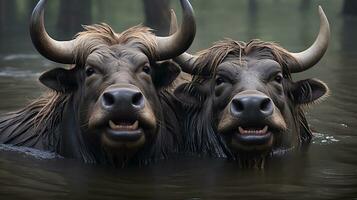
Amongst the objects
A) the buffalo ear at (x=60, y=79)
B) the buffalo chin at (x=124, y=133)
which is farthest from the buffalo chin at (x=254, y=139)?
the buffalo ear at (x=60, y=79)

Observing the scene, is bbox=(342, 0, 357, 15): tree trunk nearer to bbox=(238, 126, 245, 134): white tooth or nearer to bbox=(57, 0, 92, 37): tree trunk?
bbox=(57, 0, 92, 37): tree trunk

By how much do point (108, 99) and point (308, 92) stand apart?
2.47 metres

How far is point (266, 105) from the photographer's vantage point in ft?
25.3

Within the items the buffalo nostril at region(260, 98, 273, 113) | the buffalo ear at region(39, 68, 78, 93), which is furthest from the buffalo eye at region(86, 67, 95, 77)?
the buffalo nostril at region(260, 98, 273, 113)

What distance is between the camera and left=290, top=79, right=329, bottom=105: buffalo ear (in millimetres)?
9008

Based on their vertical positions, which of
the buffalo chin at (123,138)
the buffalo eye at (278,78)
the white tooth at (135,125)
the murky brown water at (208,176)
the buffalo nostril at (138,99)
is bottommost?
the murky brown water at (208,176)

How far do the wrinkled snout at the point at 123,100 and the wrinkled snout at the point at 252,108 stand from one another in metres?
0.89

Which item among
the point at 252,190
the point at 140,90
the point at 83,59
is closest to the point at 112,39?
the point at 83,59

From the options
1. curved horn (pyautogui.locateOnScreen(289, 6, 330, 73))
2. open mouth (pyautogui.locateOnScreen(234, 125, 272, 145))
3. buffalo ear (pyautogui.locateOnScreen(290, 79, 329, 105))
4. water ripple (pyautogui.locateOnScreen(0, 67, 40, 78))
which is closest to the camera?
open mouth (pyautogui.locateOnScreen(234, 125, 272, 145))

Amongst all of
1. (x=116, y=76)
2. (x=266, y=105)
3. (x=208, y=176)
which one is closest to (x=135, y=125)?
(x=116, y=76)

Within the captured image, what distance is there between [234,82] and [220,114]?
38 centimetres

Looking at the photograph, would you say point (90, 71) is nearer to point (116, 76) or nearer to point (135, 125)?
point (116, 76)

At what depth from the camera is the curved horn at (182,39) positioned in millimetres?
8367

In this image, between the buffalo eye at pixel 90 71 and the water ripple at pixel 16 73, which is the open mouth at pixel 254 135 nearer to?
the buffalo eye at pixel 90 71
